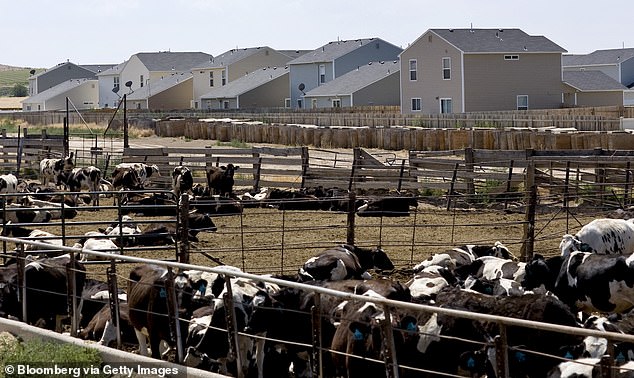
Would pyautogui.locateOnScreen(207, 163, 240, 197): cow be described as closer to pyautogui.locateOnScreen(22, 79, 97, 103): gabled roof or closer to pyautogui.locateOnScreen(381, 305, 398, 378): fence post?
pyautogui.locateOnScreen(381, 305, 398, 378): fence post

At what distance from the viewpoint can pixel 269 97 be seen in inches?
3671

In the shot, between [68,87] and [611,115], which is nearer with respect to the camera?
[611,115]

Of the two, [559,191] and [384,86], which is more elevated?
[384,86]

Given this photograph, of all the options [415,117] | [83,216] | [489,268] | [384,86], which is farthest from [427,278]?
[384,86]

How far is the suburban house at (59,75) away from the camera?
136 metres

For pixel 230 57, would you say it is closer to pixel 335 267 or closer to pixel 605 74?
pixel 605 74

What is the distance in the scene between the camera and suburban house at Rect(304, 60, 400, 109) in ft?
265

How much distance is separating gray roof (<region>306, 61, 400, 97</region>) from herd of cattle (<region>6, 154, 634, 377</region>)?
215ft

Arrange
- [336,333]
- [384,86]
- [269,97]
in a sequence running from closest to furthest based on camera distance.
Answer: [336,333]
[384,86]
[269,97]

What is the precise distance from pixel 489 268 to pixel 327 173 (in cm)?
1706

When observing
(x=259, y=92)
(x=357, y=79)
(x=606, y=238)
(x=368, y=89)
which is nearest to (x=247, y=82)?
(x=259, y=92)

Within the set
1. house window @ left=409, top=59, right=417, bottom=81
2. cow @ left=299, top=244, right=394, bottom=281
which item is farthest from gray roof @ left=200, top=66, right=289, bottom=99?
cow @ left=299, top=244, right=394, bottom=281

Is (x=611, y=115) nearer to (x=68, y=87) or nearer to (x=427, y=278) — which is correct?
(x=427, y=278)

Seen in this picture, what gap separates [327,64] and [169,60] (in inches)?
A: 1232
